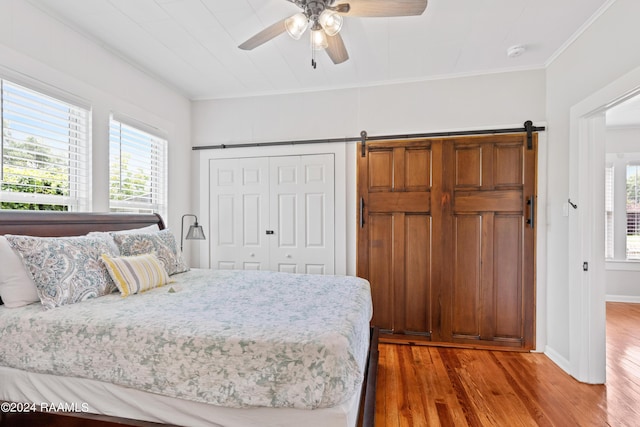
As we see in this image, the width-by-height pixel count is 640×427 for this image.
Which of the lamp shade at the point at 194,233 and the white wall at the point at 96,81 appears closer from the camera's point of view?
the white wall at the point at 96,81

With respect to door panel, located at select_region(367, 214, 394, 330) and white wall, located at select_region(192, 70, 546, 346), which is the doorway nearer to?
white wall, located at select_region(192, 70, 546, 346)

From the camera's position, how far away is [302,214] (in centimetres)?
341

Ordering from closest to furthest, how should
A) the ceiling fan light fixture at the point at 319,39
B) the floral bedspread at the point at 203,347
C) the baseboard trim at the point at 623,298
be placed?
the floral bedspread at the point at 203,347
the ceiling fan light fixture at the point at 319,39
the baseboard trim at the point at 623,298

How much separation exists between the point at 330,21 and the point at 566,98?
2224mm

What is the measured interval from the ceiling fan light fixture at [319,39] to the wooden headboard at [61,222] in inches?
82.1

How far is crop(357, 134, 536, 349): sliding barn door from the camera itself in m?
2.93

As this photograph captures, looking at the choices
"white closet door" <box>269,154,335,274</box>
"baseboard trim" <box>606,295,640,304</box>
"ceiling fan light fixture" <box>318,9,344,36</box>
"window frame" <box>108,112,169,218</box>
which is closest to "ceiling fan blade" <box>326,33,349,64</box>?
"ceiling fan light fixture" <box>318,9,344,36</box>

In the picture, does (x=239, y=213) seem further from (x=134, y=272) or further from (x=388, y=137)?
(x=388, y=137)

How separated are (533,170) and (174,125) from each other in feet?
12.4

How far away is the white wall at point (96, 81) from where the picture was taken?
1.96m

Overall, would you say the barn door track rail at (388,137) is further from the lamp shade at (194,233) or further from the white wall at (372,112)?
the lamp shade at (194,233)

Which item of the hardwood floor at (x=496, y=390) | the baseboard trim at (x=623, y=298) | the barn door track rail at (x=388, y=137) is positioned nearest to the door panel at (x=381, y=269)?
the hardwood floor at (x=496, y=390)

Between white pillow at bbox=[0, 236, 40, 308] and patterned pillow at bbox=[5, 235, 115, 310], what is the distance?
2.0 inches

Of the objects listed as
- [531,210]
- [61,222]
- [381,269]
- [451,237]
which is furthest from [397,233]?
[61,222]
